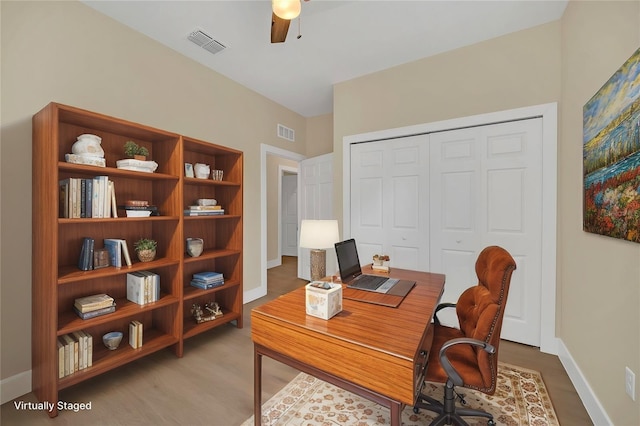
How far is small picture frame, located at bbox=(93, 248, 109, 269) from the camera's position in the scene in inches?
80.9

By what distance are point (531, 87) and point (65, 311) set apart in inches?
173

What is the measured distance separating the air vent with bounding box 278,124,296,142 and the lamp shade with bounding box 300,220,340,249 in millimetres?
2685

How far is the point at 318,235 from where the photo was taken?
79.9 inches

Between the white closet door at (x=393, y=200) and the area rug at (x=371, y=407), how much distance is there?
1.36 m

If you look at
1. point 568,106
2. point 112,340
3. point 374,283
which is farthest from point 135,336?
point 568,106

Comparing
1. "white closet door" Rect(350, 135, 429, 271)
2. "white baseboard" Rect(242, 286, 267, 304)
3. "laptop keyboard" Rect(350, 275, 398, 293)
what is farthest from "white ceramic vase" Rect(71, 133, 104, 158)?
"white closet door" Rect(350, 135, 429, 271)

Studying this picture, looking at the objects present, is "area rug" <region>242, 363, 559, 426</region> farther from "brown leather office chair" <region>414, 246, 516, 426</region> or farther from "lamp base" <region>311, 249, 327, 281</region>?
"lamp base" <region>311, 249, 327, 281</region>

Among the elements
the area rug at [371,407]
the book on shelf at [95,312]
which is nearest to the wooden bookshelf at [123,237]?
the book on shelf at [95,312]

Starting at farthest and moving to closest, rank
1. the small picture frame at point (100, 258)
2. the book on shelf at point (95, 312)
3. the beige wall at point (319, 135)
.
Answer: the beige wall at point (319, 135)
the small picture frame at point (100, 258)
the book on shelf at point (95, 312)

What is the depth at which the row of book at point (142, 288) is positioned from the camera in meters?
2.25

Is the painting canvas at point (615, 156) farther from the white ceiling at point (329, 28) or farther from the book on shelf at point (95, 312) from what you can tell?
the book on shelf at point (95, 312)

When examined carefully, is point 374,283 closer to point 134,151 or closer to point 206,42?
point 134,151

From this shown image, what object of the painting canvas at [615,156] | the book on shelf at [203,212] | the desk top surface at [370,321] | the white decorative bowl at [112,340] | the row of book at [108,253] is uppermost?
the painting canvas at [615,156]

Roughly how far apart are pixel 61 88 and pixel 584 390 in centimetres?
436
